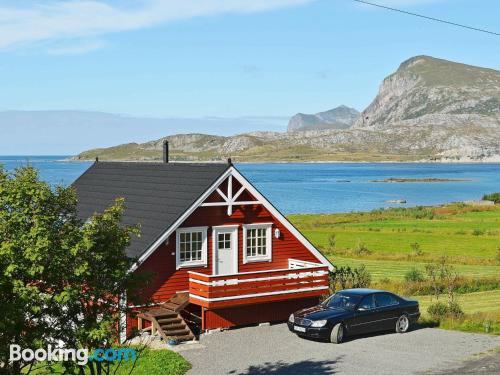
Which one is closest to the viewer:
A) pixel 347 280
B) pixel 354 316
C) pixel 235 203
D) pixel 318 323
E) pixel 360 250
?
pixel 318 323

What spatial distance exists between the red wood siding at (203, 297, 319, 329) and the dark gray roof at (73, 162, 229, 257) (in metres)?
3.61

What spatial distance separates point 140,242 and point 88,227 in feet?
40.6

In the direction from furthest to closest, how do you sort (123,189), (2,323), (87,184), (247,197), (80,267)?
(87,184), (123,189), (247,197), (80,267), (2,323)

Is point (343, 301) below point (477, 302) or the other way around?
the other way around

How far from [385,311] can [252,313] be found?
5088mm

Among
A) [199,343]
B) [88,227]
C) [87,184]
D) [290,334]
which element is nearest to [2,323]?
[88,227]

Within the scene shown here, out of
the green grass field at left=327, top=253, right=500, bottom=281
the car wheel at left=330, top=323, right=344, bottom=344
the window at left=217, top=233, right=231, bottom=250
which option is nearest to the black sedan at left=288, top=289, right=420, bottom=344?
the car wheel at left=330, top=323, right=344, bottom=344

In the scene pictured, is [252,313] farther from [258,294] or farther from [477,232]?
[477,232]

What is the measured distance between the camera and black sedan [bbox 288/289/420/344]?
22.9 metres

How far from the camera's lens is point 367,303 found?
78.6ft

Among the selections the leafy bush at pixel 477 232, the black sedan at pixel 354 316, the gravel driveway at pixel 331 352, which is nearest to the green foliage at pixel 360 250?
the leafy bush at pixel 477 232

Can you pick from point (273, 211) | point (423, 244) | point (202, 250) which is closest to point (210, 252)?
point (202, 250)

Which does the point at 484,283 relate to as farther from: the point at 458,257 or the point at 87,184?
the point at 87,184

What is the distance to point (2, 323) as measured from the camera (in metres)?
11.0
